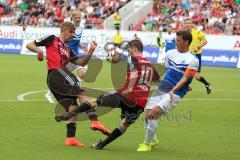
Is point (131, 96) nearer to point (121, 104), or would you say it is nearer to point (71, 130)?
point (121, 104)

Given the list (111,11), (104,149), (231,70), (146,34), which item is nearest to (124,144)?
(104,149)

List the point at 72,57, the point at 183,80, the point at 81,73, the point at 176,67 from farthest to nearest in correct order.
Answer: the point at 81,73 < the point at 72,57 < the point at 176,67 < the point at 183,80

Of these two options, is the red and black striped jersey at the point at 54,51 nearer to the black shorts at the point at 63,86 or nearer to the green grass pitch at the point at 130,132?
the black shorts at the point at 63,86

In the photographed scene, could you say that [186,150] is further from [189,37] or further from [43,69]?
[43,69]

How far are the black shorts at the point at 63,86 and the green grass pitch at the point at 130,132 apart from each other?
0.72m

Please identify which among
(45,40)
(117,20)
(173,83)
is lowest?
(117,20)

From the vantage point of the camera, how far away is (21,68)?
30.1 metres

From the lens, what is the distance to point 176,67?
36.2 ft

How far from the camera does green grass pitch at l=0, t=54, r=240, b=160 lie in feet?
34.7

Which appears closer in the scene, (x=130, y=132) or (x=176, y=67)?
(x=176, y=67)

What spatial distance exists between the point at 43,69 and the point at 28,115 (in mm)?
15458

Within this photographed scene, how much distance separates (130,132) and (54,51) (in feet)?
8.02

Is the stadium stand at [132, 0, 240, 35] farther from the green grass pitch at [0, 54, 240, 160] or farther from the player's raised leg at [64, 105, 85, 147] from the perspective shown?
the player's raised leg at [64, 105, 85, 147]

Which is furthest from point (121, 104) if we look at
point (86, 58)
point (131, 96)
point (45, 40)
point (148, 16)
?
point (148, 16)
